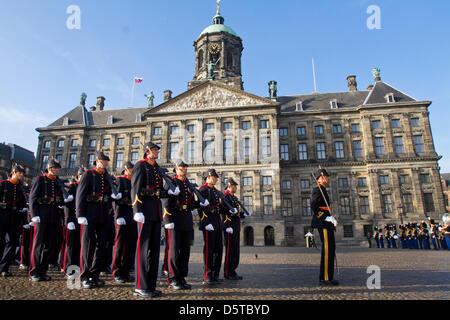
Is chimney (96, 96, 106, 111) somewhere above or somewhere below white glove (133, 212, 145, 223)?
above

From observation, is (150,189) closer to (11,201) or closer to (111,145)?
(11,201)

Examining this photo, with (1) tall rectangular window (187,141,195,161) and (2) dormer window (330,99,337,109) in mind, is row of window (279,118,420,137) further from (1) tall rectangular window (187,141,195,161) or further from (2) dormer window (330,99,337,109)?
(1) tall rectangular window (187,141,195,161)

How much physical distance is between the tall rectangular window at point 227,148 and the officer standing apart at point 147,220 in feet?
102

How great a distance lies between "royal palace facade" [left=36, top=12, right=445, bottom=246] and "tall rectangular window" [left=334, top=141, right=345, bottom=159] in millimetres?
126

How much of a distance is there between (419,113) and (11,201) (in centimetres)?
4360

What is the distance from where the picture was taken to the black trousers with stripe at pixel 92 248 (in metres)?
6.12

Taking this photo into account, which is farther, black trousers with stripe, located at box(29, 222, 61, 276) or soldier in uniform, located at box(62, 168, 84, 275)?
soldier in uniform, located at box(62, 168, 84, 275)

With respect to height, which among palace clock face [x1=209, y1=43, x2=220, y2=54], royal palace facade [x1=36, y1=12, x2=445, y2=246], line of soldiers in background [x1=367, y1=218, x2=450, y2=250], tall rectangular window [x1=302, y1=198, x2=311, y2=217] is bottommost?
line of soldiers in background [x1=367, y1=218, x2=450, y2=250]

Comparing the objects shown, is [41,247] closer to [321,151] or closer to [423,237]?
[423,237]

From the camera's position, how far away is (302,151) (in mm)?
39875

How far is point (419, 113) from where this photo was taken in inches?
1491

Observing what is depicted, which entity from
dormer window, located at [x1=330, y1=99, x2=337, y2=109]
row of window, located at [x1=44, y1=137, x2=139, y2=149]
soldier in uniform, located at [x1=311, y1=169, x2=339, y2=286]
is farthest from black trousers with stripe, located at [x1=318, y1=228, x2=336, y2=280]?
row of window, located at [x1=44, y1=137, x2=139, y2=149]

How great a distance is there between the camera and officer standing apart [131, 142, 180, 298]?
206 inches
